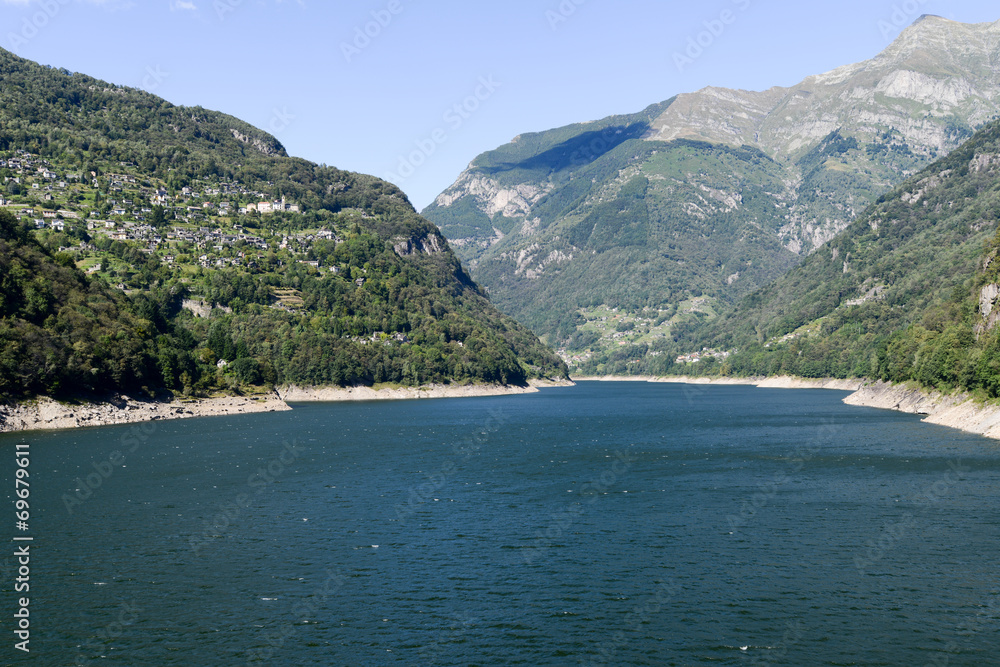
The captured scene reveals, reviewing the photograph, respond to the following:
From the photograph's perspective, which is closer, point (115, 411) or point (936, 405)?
point (115, 411)

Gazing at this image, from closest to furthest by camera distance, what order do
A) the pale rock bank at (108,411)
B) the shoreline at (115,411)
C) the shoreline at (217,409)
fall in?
the shoreline at (217,409) < the pale rock bank at (108,411) < the shoreline at (115,411)

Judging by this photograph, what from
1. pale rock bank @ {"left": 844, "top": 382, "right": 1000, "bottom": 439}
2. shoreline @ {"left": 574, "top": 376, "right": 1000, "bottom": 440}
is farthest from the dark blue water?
shoreline @ {"left": 574, "top": 376, "right": 1000, "bottom": 440}

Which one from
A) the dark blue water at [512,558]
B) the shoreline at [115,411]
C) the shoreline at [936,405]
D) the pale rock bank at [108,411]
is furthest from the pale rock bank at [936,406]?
the pale rock bank at [108,411]

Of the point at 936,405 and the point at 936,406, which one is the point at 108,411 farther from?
the point at 936,405

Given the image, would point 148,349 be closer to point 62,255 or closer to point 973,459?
point 62,255

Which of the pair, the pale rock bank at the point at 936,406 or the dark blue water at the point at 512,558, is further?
the pale rock bank at the point at 936,406

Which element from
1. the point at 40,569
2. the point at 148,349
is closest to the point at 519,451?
the point at 40,569

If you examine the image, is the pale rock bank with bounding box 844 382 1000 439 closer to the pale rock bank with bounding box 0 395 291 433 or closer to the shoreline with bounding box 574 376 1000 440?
the shoreline with bounding box 574 376 1000 440

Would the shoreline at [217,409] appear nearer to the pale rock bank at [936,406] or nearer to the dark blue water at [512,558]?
the pale rock bank at [936,406]

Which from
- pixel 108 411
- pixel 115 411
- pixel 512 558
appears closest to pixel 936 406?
pixel 512 558
